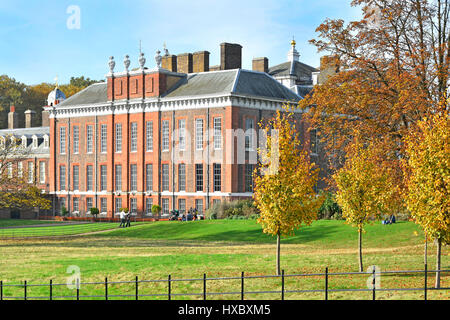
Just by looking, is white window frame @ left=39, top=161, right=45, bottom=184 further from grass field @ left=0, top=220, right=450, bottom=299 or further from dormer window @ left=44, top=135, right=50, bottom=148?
grass field @ left=0, top=220, right=450, bottom=299

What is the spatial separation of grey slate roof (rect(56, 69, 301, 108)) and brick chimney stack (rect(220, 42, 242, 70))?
3.09m

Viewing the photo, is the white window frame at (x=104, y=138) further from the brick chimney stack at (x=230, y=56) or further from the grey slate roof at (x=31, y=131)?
the grey slate roof at (x=31, y=131)

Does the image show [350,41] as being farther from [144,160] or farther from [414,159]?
[144,160]

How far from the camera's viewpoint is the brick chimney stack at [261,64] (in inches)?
3147

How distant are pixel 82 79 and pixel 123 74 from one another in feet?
154

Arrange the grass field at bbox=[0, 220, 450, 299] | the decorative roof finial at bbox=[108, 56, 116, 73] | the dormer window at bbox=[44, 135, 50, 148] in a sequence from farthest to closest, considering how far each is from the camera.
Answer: the dormer window at bbox=[44, 135, 50, 148] → the decorative roof finial at bbox=[108, 56, 116, 73] → the grass field at bbox=[0, 220, 450, 299]

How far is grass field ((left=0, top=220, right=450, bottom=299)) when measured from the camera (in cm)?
2614

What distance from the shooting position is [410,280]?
87.1 feet

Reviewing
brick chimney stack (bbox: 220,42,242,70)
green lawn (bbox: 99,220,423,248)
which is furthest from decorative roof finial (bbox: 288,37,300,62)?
green lawn (bbox: 99,220,423,248)

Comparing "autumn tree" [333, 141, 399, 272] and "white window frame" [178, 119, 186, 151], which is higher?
"white window frame" [178, 119, 186, 151]

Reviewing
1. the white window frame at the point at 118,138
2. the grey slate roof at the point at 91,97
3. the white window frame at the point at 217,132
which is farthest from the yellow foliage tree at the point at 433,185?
the grey slate roof at the point at 91,97

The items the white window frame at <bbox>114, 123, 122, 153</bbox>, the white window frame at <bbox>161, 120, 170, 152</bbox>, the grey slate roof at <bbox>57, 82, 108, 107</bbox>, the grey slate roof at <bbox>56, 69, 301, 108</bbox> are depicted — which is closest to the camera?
the grey slate roof at <bbox>56, 69, 301, 108</bbox>

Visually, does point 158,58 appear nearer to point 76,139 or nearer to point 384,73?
point 76,139
